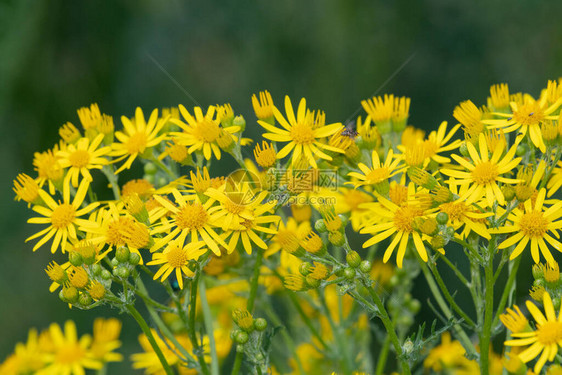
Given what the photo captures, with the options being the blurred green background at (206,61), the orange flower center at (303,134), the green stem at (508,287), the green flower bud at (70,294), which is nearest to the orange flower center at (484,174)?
the green stem at (508,287)

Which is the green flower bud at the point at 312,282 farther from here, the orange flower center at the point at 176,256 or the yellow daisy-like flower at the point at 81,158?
the yellow daisy-like flower at the point at 81,158

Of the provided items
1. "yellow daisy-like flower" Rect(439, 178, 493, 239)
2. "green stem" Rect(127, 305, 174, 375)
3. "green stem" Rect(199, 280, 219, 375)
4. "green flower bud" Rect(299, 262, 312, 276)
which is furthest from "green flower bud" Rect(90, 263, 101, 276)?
"yellow daisy-like flower" Rect(439, 178, 493, 239)

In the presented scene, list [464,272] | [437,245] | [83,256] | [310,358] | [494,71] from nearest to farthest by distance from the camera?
[437,245] < [83,256] < [310,358] < [464,272] < [494,71]

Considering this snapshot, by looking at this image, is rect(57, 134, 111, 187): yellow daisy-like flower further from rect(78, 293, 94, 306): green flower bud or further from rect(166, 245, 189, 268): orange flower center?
rect(166, 245, 189, 268): orange flower center

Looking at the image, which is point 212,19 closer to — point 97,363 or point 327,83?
point 327,83

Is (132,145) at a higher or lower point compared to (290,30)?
lower

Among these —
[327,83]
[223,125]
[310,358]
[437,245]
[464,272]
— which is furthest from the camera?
[327,83]

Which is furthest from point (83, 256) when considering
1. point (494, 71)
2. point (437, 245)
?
point (494, 71)
